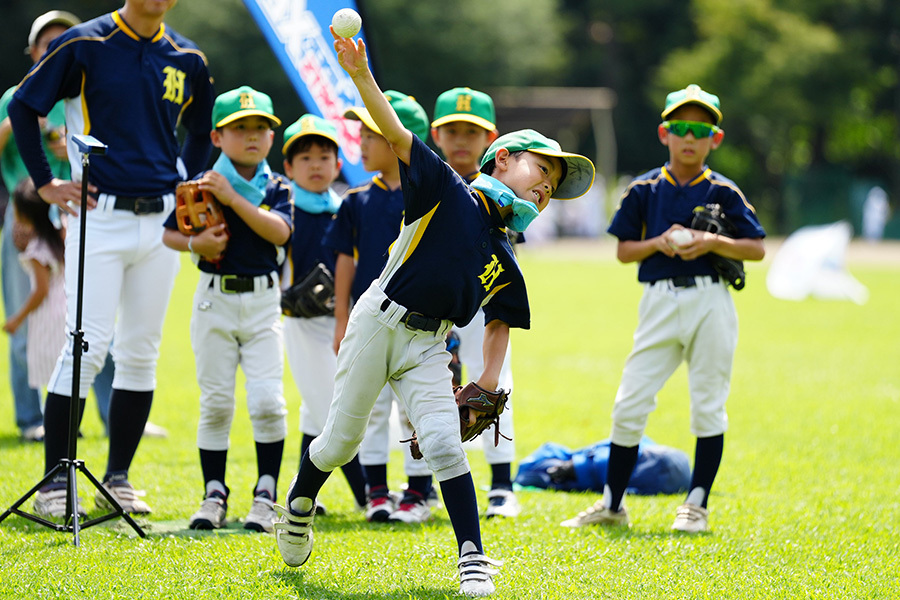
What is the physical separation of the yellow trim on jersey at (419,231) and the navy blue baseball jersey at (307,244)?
5.46 ft

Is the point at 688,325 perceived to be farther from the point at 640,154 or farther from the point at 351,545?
the point at 640,154

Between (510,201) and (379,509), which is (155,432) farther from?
(510,201)

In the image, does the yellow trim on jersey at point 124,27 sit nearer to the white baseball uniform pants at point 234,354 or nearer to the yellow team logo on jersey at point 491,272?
the white baseball uniform pants at point 234,354

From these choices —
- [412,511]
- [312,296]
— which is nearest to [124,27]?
[312,296]

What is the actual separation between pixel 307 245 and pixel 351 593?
226 centimetres

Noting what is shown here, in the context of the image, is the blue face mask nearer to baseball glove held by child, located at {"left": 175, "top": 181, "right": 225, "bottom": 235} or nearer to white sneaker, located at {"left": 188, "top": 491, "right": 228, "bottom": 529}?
baseball glove held by child, located at {"left": 175, "top": 181, "right": 225, "bottom": 235}

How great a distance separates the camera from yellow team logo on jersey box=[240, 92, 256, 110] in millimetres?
5004

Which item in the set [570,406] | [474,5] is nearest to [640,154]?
[474,5]

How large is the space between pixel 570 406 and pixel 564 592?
526cm

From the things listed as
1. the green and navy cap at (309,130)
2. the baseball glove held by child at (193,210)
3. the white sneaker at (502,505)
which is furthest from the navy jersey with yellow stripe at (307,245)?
the white sneaker at (502,505)

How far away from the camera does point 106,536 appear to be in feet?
14.8

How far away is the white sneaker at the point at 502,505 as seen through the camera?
5.36 meters

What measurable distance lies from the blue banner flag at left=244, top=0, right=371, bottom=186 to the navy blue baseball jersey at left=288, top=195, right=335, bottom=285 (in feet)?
4.06

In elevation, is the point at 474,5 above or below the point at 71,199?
above
